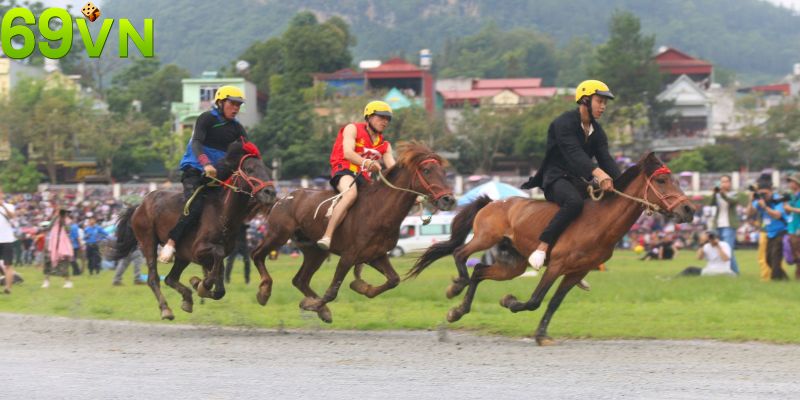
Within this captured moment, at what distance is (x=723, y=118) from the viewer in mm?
110688

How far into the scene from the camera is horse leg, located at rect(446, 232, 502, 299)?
13852mm

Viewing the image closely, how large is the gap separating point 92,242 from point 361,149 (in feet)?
63.0

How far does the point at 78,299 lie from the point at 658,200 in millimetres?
11356

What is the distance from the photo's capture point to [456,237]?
14898 millimetres

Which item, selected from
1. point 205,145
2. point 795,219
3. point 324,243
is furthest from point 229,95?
point 795,219

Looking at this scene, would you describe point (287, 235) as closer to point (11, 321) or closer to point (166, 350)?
point (166, 350)

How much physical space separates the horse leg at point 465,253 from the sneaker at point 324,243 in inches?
61.3

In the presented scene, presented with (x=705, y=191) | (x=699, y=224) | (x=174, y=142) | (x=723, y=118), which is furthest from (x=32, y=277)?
(x=723, y=118)

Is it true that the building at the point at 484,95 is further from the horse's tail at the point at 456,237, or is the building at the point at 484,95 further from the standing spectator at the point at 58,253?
the horse's tail at the point at 456,237

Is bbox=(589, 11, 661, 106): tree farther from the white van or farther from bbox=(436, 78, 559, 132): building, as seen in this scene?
the white van

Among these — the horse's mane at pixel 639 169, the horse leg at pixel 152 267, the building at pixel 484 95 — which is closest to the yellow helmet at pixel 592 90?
the horse's mane at pixel 639 169

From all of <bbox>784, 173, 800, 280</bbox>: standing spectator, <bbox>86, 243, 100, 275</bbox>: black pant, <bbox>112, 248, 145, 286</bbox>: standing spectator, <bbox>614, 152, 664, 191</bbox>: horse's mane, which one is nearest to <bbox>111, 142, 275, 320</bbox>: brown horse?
<bbox>614, 152, 664, 191</bbox>: horse's mane

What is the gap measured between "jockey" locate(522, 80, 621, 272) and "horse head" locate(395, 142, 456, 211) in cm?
117

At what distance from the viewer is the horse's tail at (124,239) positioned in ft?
56.1
